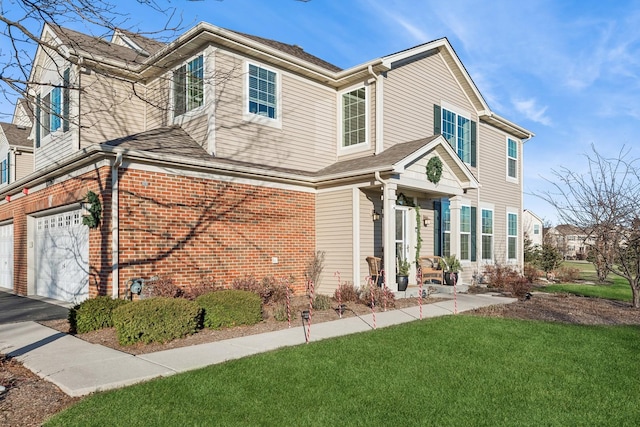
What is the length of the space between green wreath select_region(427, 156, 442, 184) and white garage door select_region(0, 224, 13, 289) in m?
13.7

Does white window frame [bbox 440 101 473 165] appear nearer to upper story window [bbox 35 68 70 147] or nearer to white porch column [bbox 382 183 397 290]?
white porch column [bbox 382 183 397 290]

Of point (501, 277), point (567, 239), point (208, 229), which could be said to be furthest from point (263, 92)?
point (567, 239)

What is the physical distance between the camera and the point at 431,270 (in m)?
14.0

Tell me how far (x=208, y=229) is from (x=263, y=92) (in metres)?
4.35

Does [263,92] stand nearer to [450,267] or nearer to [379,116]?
[379,116]

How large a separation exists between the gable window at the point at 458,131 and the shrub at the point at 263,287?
8.52 metres

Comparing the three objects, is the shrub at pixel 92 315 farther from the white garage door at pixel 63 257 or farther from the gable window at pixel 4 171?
the gable window at pixel 4 171

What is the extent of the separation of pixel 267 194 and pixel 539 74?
32.4ft

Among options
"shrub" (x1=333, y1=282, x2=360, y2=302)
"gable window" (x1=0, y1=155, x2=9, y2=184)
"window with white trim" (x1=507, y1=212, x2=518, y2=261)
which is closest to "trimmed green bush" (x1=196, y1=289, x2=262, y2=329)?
"shrub" (x1=333, y1=282, x2=360, y2=302)

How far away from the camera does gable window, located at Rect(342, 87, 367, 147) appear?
13922 millimetres

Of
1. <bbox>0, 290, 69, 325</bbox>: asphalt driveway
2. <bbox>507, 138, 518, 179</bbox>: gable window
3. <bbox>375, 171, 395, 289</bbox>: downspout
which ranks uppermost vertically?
<bbox>507, 138, 518, 179</bbox>: gable window

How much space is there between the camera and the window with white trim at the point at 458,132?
16550 millimetres

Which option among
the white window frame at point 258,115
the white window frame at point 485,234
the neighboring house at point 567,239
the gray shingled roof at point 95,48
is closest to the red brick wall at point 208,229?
the white window frame at point 258,115

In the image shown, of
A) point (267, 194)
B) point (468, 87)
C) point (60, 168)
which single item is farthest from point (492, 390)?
point (468, 87)
